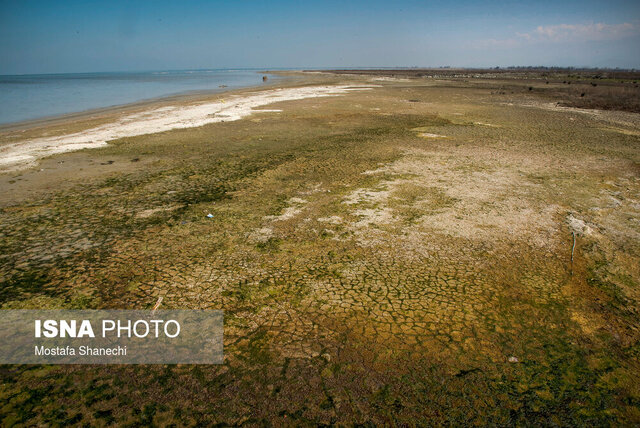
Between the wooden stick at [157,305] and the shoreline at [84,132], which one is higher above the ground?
the shoreline at [84,132]

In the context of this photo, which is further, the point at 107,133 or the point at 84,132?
the point at 84,132

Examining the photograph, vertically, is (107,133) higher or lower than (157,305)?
higher

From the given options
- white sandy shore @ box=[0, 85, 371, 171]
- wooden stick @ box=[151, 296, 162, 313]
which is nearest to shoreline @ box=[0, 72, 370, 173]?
white sandy shore @ box=[0, 85, 371, 171]

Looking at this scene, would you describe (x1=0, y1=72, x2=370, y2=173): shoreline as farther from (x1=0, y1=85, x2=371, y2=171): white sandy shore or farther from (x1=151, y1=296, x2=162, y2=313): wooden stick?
(x1=151, y1=296, x2=162, y2=313): wooden stick

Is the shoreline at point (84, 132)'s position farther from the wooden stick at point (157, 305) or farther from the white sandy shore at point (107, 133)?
the wooden stick at point (157, 305)

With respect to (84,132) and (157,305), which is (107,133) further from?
(157,305)

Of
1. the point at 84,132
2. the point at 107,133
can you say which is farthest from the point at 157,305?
the point at 84,132

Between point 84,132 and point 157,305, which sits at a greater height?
point 84,132

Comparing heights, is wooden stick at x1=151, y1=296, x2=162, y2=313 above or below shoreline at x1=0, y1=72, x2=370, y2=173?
below

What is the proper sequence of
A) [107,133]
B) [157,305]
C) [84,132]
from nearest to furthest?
[157,305] → [107,133] → [84,132]

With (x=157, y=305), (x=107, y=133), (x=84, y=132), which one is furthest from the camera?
(x=84, y=132)

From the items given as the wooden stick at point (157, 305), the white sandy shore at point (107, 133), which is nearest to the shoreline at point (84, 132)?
the white sandy shore at point (107, 133)

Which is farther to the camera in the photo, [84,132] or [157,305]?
[84,132]
